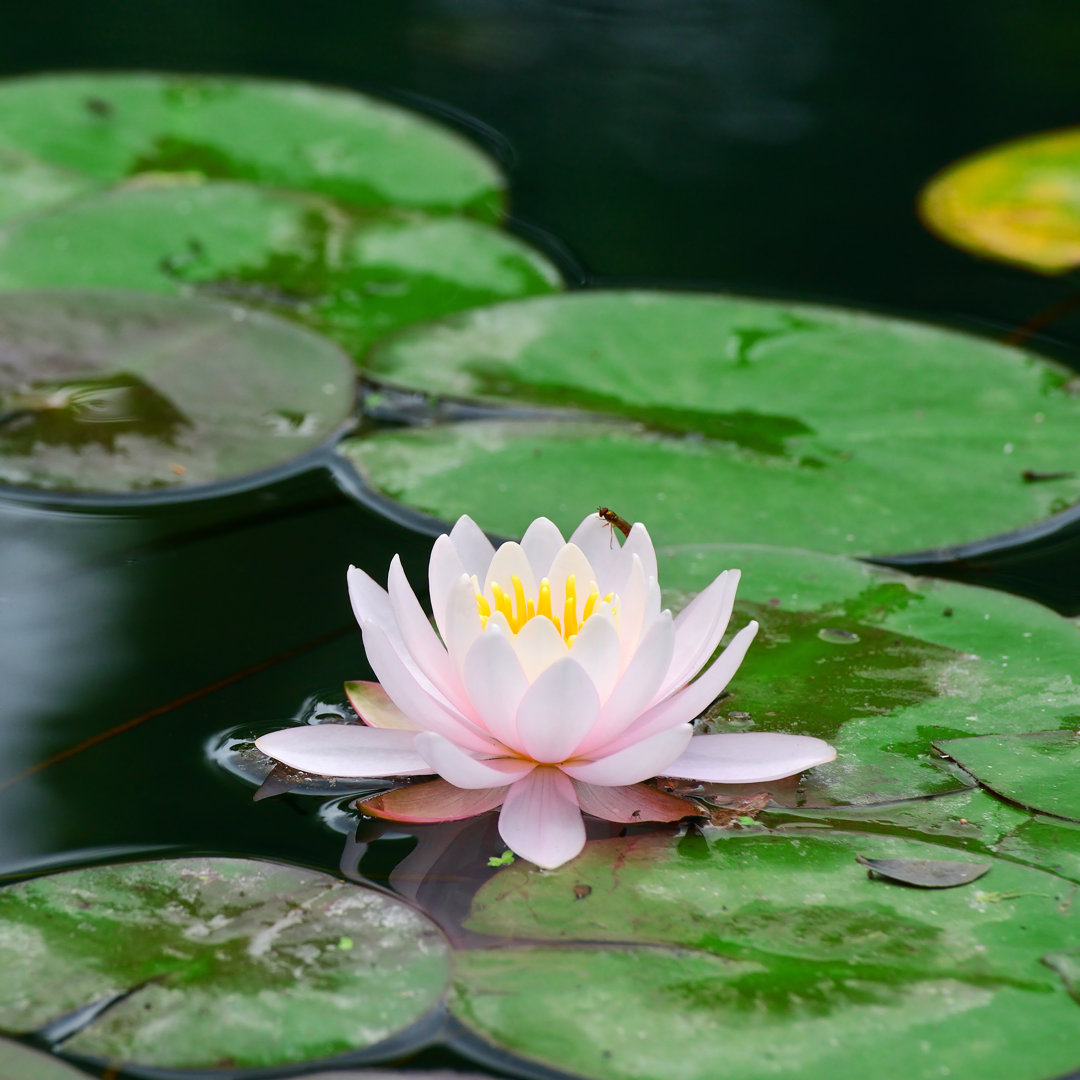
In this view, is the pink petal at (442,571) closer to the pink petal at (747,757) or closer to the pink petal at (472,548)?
the pink petal at (472,548)

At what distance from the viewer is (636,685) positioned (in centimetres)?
166

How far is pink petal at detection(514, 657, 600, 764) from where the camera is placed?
158 centimetres

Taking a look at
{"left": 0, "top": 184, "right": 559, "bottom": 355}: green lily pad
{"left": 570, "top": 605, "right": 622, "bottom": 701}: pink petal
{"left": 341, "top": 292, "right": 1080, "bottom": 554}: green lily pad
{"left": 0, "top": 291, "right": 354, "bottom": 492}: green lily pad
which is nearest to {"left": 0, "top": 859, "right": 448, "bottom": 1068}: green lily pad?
{"left": 570, "top": 605, "right": 622, "bottom": 701}: pink petal

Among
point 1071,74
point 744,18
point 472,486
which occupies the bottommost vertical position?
point 472,486

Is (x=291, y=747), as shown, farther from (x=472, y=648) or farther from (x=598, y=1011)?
(x=598, y=1011)

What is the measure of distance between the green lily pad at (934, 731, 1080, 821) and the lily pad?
230 cm

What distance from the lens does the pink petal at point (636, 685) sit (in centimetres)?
162

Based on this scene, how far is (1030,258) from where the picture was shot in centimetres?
371

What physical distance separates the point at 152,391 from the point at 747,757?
5.76 feet

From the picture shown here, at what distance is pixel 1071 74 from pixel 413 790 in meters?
4.70

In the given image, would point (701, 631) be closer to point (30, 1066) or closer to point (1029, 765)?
point (1029, 765)

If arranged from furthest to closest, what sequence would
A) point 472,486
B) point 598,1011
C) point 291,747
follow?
point 472,486, point 291,747, point 598,1011

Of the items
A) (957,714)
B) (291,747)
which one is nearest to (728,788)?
(957,714)

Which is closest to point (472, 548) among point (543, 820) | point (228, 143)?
point (543, 820)
